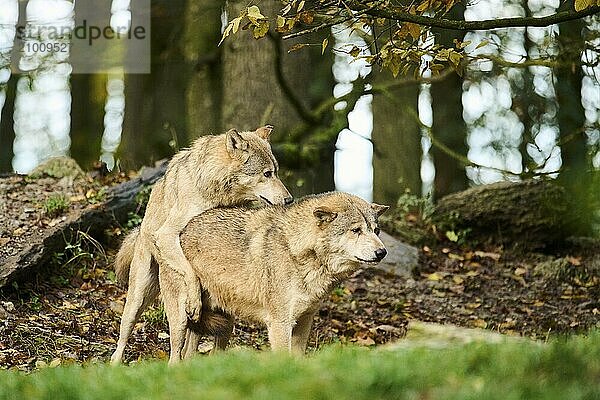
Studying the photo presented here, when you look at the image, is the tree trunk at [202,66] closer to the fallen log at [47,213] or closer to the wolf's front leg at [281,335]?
the fallen log at [47,213]

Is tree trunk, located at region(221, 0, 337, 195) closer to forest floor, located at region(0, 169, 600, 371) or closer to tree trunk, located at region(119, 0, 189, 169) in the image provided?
forest floor, located at region(0, 169, 600, 371)

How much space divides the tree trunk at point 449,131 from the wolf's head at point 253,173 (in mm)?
9078

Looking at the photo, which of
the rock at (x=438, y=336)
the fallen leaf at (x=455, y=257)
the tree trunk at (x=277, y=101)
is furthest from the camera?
the tree trunk at (x=277, y=101)

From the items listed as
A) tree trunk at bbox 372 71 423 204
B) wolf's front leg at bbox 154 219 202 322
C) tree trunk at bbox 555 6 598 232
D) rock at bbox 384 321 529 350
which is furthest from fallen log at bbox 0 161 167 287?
tree trunk at bbox 555 6 598 232

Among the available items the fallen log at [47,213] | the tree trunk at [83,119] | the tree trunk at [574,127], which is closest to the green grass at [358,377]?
the fallen log at [47,213]

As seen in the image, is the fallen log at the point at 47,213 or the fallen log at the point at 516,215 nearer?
the fallen log at the point at 47,213

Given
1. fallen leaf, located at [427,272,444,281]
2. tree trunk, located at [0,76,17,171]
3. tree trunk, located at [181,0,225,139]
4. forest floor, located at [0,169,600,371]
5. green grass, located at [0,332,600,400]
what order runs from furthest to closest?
tree trunk, located at [0,76,17,171]
tree trunk, located at [181,0,225,139]
fallen leaf, located at [427,272,444,281]
forest floor, located at [0,169,600,371]
green grass, located at [0,332,600,400]

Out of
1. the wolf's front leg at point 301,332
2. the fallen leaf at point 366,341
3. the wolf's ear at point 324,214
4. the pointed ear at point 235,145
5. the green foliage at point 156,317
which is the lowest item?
the fallen leaf at point 366,341

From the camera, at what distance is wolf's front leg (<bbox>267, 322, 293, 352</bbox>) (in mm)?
7798

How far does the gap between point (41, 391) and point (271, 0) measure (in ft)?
32.2

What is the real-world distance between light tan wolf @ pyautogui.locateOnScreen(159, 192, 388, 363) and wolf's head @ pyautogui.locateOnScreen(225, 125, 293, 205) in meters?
→ 0.32

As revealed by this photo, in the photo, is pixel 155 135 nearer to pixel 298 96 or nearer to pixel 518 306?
pixel 298 96

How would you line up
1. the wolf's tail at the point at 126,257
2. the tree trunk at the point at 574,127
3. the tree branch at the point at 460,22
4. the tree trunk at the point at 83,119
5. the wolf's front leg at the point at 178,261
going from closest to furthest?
the tree branch at the point at 460,22 → the wolf's front leg at the point at 178,261 → the wolf's tail at the point at 126,257 → the tree trunk at the point at 574,127 → the tree trunk at the point at 83,119

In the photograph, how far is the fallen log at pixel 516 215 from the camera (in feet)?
46.6
